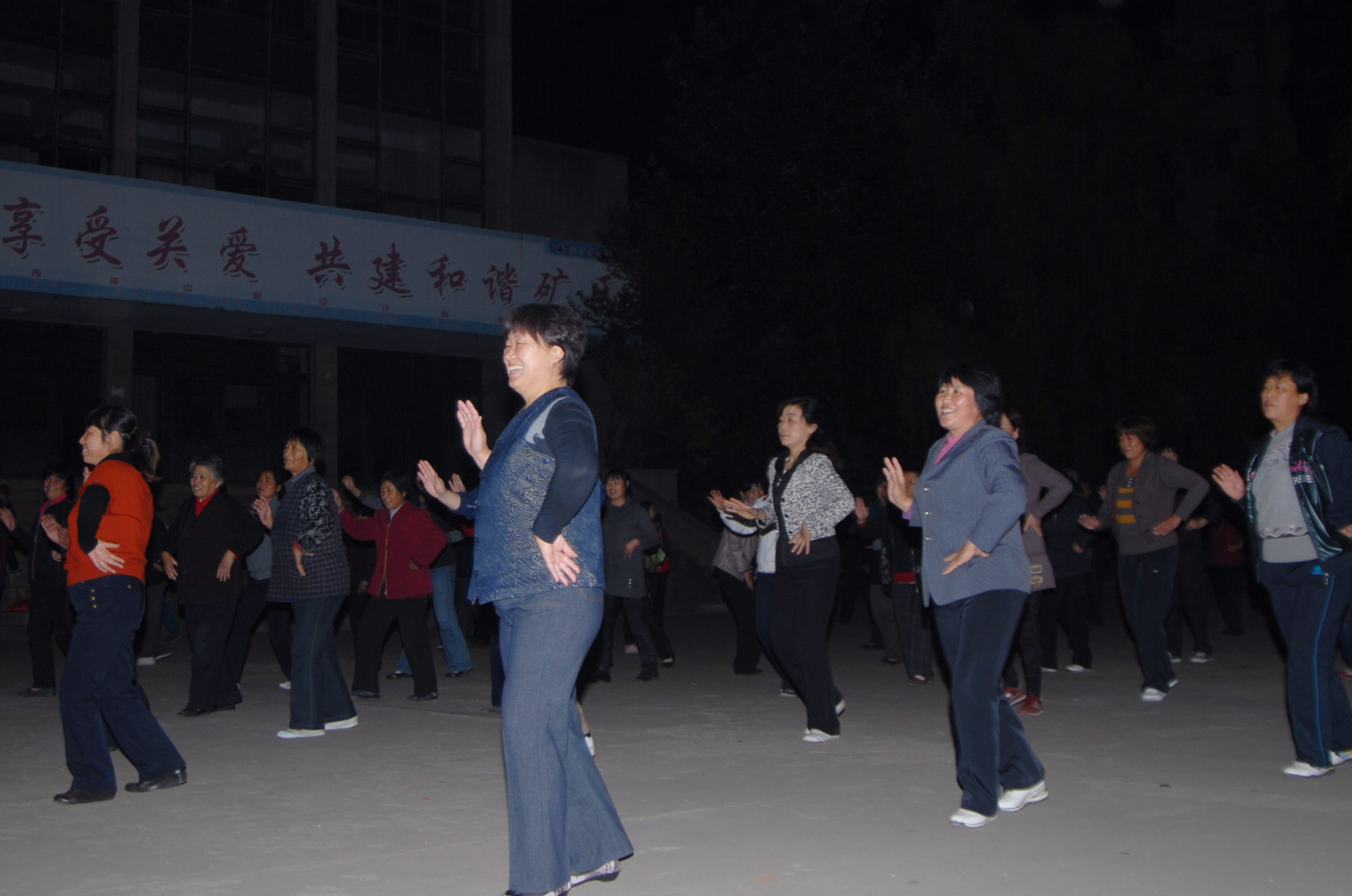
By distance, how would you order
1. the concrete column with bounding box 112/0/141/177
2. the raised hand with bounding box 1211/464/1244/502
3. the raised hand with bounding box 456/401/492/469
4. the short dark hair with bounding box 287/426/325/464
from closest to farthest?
the raised hand with bounding box 456/401/492/469, the raised hand with bounding box 1211/464/1244/502, the short dark hair with bounding box 287/426/325/464, the concrete column with bounding box 112/0/141/177

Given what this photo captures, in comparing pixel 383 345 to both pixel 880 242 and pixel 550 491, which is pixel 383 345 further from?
pixel 550 491

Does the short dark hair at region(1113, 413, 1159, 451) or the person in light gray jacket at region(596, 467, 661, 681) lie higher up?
the short dark hair at region(1113, 413, 1159, 451)

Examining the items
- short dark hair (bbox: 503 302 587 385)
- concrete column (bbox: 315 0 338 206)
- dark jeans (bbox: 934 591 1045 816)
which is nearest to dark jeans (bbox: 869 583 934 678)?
A: dark jeans (bbox: 934 591 1045 816)

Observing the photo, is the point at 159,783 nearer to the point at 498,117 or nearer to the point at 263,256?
the point at 263,256

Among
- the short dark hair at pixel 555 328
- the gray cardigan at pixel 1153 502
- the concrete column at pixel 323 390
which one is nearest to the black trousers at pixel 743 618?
the gray cardigan at pixel 1153 502

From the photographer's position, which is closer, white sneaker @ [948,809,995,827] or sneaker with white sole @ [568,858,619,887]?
sneaker with white sole @ [568,858,619,887]

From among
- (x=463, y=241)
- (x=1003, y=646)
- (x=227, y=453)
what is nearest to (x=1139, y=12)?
(x=463, y=241)

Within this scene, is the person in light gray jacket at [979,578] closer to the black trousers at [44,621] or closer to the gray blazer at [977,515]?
the gray blazer at [977,515]

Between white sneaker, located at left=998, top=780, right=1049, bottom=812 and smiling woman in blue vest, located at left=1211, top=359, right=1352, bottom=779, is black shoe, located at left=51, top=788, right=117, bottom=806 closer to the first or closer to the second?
white sneaker, located at left=998, top=780, right=1049, bottom=812

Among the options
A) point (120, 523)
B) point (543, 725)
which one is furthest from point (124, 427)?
point (543, 725)

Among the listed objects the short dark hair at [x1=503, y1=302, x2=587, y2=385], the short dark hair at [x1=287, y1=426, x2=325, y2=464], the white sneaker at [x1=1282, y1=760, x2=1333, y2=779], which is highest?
the short dark hair at [x1=503, y1=302, x2=587, y2=385]

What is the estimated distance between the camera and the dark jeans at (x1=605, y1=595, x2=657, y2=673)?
33.9 ft

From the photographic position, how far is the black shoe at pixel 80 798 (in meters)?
5.50

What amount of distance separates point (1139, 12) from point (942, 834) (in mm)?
53480
